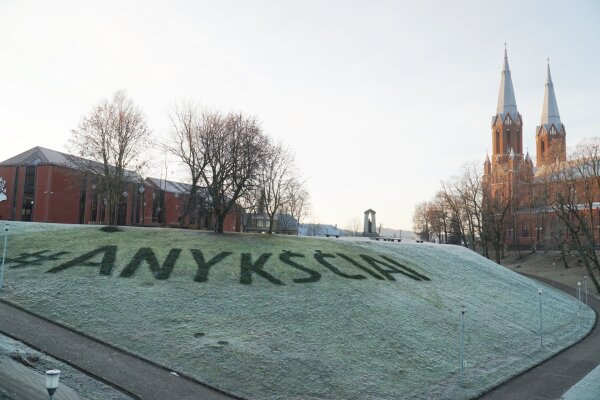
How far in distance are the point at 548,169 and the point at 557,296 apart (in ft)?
74.3

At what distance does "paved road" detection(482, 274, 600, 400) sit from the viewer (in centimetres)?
2009

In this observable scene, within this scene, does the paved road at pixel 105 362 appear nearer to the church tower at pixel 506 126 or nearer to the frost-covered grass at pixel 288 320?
the frost-covered grass at pixel 288 320

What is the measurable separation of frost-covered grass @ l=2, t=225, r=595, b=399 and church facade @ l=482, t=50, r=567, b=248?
37967 mm

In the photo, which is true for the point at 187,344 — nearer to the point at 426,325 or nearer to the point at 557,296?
the point at 426,325

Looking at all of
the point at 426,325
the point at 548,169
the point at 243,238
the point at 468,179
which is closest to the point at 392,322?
the point at 426,325

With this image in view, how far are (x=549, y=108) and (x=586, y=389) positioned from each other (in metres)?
113

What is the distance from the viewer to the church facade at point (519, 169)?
2815 inches

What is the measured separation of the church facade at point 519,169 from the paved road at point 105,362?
5745 cm

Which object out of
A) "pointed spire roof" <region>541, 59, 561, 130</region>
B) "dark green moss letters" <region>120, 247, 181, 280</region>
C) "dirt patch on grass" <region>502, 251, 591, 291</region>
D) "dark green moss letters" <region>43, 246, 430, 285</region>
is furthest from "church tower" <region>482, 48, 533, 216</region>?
"dark green moss letters" <region>120, 247, 181, 280</region>

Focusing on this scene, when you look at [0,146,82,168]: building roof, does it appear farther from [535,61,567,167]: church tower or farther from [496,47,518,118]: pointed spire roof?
[535,61,567,167]: church tower

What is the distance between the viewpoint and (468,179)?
267 ft

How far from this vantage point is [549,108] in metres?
115

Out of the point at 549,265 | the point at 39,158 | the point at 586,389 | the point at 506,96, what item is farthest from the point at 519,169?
the point at 39,158

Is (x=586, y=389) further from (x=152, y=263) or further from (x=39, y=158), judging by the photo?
(x=39, y=158)
